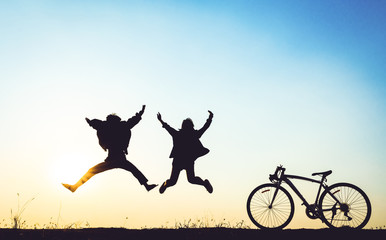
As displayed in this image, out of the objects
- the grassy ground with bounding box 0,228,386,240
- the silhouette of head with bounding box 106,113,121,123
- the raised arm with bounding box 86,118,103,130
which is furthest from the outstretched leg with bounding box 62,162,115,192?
the grassy ground with bounding box 0,228,386,240

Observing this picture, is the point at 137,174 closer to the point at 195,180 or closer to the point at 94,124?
the point at 195,180

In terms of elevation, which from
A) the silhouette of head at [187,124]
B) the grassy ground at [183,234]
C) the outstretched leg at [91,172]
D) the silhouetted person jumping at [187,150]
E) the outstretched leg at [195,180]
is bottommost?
the grassy ground at [183,234]

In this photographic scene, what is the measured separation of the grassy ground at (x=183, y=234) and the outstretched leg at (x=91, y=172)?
150cm

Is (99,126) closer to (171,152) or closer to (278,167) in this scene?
(171,152)

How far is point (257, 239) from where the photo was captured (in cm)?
668

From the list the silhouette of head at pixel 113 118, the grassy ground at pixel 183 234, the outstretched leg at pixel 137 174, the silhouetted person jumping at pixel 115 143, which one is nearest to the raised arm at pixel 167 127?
the silhouetted person jumping at pixel 115 143

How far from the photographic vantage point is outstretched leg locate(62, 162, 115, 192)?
8.55 metres

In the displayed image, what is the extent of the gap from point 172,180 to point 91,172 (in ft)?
6.65

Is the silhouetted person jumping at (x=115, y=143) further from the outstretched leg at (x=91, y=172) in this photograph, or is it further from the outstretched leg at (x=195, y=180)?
the outstretched leg at (x=195, y=180)

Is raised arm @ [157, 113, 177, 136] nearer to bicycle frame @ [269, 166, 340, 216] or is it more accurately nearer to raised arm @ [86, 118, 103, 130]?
raised arm @ [86, 118, 103, 130]

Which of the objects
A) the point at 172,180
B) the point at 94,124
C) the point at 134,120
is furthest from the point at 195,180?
the point at 94,124

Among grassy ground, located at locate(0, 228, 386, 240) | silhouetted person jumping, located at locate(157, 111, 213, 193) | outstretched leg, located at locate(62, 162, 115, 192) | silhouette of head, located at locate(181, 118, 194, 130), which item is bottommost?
grassy ground, located at locate(0, 228, 386, 240)

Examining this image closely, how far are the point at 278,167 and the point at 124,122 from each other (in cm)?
408

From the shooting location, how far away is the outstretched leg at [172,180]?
29.6 feet
